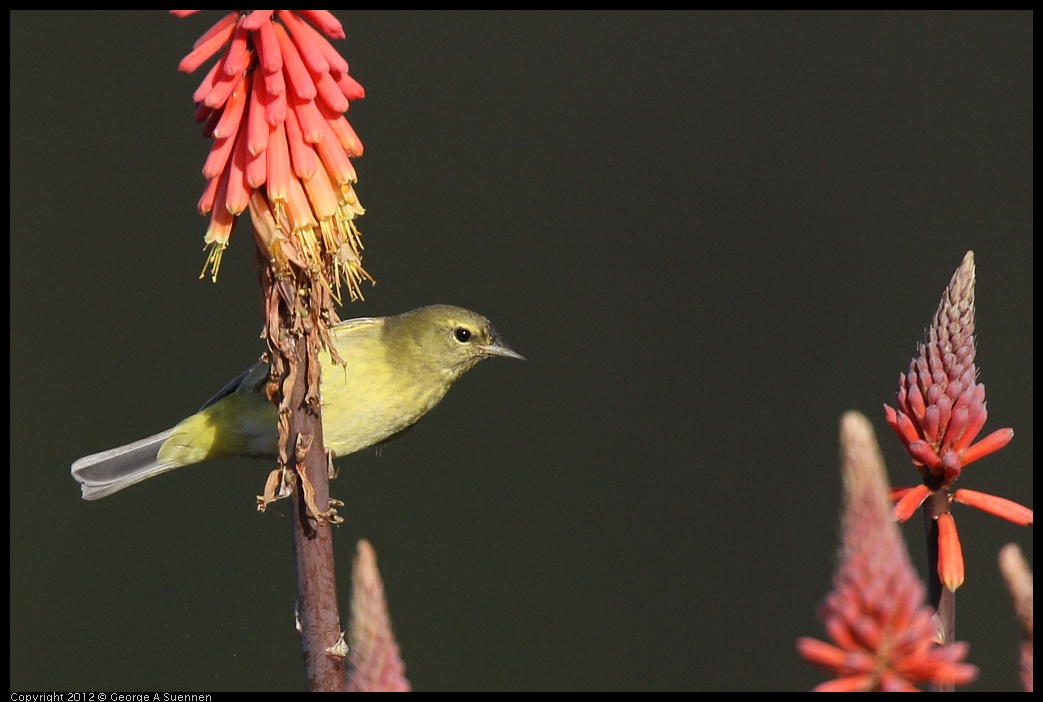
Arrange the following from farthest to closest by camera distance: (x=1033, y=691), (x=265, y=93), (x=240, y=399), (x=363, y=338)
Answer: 1. (x=363, y=338)
2. (x=240, y=399)
3. (x=265, y=93)
4. (x=1033, y=691)

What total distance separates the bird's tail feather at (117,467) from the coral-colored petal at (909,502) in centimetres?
264

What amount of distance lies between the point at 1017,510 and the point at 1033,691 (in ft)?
1.60

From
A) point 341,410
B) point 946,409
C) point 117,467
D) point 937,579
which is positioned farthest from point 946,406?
point 117,467

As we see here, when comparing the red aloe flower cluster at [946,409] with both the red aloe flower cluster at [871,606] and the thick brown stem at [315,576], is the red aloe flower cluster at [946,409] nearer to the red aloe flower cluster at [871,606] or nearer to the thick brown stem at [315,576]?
the red aloe flower cluster at [871,606]

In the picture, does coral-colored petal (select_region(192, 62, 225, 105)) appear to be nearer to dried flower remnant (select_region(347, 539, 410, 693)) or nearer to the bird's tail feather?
dried flower remnant (select_region(347, 539, 410, 693))

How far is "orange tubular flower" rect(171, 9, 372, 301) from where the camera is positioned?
1.89 meters

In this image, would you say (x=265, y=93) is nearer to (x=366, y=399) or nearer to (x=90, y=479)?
(x=366, y=399)

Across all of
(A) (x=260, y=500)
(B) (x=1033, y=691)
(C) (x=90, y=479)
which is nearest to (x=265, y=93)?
(A) (x=260, y=500)

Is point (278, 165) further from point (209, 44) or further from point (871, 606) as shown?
point (871, 606)

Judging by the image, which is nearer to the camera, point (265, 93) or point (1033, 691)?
point (1033, 691)

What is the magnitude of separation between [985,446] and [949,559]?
221 millimetres

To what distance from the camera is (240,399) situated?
3449mm

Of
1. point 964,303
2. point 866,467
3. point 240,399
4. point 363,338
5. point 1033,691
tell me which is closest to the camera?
point 866,467

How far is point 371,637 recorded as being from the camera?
1004 millimetres
